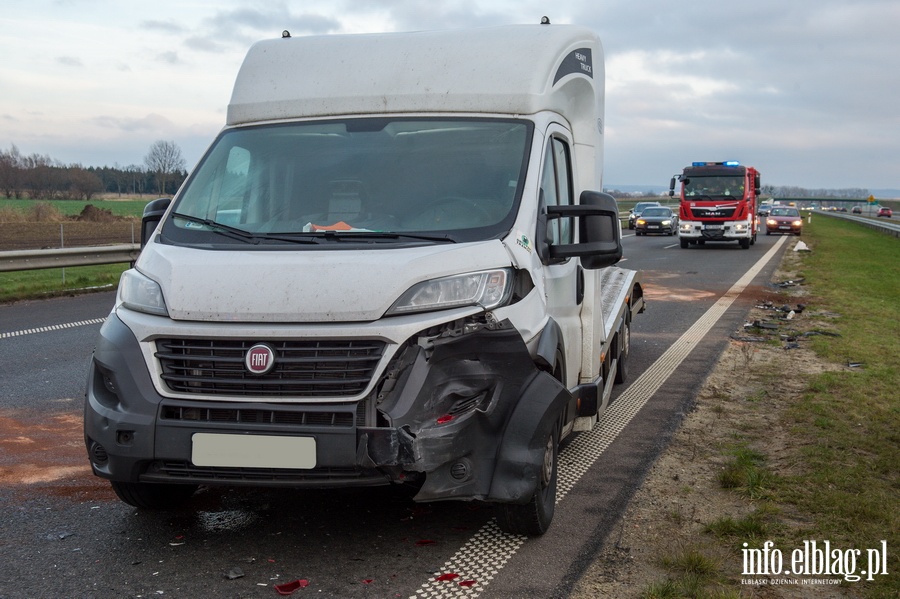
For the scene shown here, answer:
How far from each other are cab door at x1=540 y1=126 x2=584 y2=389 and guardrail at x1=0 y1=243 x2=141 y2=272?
36.7ft

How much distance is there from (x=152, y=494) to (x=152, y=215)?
1.58 meters

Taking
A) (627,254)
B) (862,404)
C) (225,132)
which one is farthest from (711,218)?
(225,132)

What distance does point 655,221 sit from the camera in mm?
46156

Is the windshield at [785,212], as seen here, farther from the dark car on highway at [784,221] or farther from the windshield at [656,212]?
the windshield at [656,212]

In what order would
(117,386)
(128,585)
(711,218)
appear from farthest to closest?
(711,218)
(117,386)
(128,585)

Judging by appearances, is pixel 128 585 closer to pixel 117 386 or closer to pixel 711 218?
pixel 117 386

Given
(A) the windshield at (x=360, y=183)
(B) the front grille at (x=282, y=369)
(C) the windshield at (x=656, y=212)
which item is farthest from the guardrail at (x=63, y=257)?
(C) the windshield at (x=656, y=212)

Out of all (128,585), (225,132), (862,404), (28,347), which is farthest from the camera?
(28,347)

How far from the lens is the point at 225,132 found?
18.2 feet

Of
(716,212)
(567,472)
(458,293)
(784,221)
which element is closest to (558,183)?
(458,293)

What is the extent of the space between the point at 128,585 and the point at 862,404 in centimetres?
587

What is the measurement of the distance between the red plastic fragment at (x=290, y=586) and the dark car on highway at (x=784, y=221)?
48973mm

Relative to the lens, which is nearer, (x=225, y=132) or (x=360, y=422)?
(x=360, y=422)

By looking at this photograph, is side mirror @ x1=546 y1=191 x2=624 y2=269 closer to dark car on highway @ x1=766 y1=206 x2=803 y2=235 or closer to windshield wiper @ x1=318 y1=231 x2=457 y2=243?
windshield wiper @ x1=318 y1=231 x2=457 y2=243
